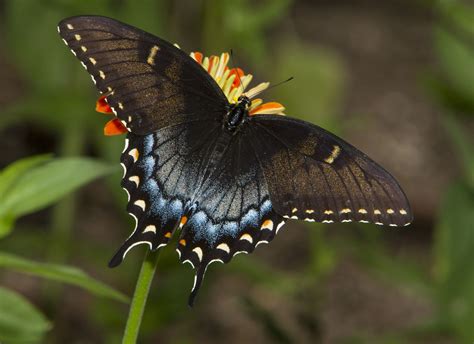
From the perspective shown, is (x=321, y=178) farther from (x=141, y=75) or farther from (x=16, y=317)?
(x=16, y=317)

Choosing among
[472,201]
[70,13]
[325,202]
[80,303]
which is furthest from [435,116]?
[325,202]

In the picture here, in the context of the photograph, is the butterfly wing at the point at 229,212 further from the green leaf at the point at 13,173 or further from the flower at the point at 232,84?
the green leaf at the point at 13,173

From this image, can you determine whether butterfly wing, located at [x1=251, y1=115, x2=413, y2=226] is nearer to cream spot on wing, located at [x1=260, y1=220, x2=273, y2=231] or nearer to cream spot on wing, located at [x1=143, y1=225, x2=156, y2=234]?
cream spot on wing, located at [x1=260, y1=220, x2=273, y2=231]

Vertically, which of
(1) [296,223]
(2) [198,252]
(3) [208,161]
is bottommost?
(1) [296,223]

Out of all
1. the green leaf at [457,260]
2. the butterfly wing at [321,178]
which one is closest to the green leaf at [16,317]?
the butterfly wing at [321,178]

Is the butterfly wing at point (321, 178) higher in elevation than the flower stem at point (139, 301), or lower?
higher

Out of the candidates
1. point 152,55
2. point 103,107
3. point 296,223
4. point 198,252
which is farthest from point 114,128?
point 296,223
